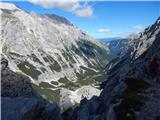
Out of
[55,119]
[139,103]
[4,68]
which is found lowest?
[55,119]

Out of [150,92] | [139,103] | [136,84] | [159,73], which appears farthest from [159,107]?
[159,73]

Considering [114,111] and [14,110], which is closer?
[114,111]

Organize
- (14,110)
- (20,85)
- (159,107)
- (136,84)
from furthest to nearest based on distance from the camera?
(20,85)
(136,84)
(14,110)
(159,107)

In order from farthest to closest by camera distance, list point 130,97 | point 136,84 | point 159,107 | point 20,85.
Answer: point 20,85 → point 136,84 → point 130,97 → point 159,107

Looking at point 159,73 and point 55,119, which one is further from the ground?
point 159,73

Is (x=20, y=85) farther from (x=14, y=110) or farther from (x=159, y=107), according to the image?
(x=159, y=107)

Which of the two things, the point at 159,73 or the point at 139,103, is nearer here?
the point at 139,103

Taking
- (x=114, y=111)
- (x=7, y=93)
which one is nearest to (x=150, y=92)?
(x=114, y=111)

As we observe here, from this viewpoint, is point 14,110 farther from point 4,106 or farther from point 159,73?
point 159,73

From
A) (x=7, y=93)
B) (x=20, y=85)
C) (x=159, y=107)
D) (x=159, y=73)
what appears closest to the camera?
(x=159, y=107)
